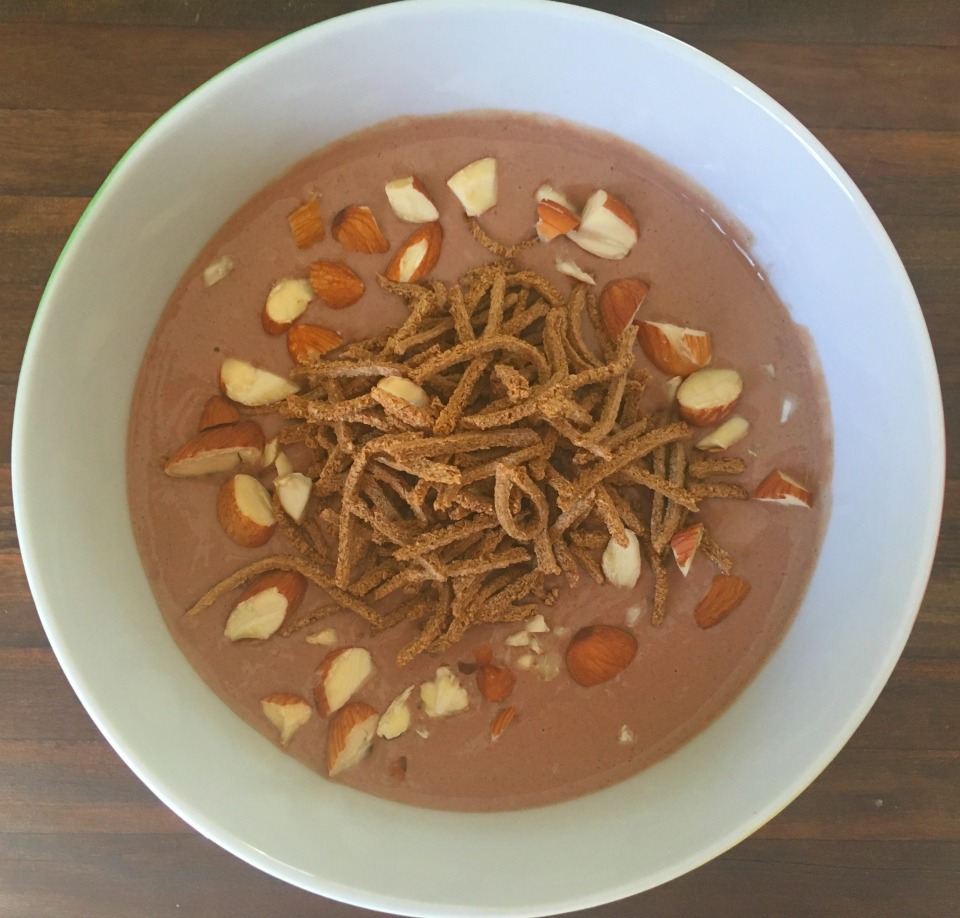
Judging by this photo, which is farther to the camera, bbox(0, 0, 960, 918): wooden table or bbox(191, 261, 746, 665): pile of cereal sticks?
bbox(0, 0, 960, 918): wooden table

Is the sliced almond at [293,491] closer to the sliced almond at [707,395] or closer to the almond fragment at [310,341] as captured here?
the almond fragment at [310,341]

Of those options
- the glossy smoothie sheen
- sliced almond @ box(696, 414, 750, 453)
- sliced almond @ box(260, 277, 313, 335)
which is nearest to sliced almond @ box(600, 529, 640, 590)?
the glossy smoothie sheen

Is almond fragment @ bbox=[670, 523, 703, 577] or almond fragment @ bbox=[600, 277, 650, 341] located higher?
almond fragment @ bbox=[600, 277, 650, 341]

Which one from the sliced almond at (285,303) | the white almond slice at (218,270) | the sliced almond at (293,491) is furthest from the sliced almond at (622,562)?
the white almond slice at (218,270)

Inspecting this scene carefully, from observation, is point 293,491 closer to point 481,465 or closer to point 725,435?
point 481,465

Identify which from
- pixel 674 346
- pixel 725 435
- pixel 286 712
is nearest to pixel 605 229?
pixel 674 346

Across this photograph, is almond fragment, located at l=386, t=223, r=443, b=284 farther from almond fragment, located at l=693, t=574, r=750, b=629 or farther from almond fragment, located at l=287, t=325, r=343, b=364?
almond fragment, located at l=693, t=574, r=750, b=629
